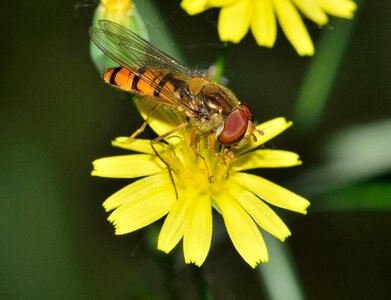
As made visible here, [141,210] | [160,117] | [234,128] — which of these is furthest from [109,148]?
[234,128]

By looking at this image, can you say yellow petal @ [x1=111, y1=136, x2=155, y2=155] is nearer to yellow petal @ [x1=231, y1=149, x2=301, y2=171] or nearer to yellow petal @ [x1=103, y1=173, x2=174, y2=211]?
yellow petal @ [x1=103, y1=173, x2=174, y2=211]

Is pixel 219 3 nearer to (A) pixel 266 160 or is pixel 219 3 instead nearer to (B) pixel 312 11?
(B) pixel 312 11

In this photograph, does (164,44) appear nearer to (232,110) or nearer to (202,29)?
(232,110)

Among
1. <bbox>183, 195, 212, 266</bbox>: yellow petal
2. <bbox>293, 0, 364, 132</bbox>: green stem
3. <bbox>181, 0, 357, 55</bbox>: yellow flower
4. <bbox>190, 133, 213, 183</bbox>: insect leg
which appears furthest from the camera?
<bbox>293, 0, 364, 132</bbox>: green stem

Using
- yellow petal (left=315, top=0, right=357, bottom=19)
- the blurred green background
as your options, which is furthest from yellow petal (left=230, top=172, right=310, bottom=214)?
yellow petal (left=315, top=0, right=357, bottom=19)

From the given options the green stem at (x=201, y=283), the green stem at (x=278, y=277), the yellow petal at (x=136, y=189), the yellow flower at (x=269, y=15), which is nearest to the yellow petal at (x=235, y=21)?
the yellow flower at (x=269, y=15)

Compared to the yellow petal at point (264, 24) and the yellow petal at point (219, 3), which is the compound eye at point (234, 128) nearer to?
the yellow petal at point (264, 24)

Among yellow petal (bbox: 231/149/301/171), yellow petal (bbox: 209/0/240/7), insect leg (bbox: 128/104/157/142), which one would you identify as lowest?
yellow petal (bbox: 231/149/301/171)

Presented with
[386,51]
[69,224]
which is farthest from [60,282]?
[386,51]
